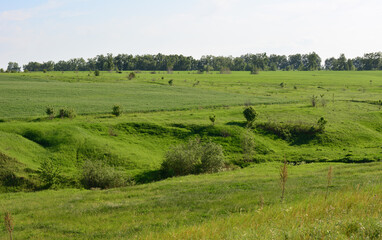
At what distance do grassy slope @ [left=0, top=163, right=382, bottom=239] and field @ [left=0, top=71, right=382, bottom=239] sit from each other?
7 cm

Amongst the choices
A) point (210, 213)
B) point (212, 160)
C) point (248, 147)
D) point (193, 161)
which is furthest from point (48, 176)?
point (248, 147)

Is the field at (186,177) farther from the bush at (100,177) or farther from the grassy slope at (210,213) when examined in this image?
the bush at (100,177)

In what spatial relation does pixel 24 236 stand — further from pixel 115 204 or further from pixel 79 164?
pixel 79 164

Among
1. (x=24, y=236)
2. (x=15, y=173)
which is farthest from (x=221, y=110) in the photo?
(x=24, y=236)

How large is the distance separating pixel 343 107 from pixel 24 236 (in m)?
78.9

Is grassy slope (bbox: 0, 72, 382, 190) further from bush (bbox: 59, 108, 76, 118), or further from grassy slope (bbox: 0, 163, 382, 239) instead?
grassy slope (bbox: 0, 163, 382, 239)

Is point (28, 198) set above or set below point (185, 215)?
below

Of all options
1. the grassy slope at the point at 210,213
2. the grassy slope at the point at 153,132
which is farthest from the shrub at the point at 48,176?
the grassy slope at the point at 210,213

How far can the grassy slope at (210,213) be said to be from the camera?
28.0 ft

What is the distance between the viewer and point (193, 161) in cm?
4359

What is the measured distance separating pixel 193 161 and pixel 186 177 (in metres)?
4.22

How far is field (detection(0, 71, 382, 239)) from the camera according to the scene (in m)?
10.2

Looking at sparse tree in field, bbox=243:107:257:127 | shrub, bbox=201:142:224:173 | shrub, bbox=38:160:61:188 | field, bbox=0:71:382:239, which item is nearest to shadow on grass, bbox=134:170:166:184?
field, bbox=0:71:382:239

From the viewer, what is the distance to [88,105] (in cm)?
7300
